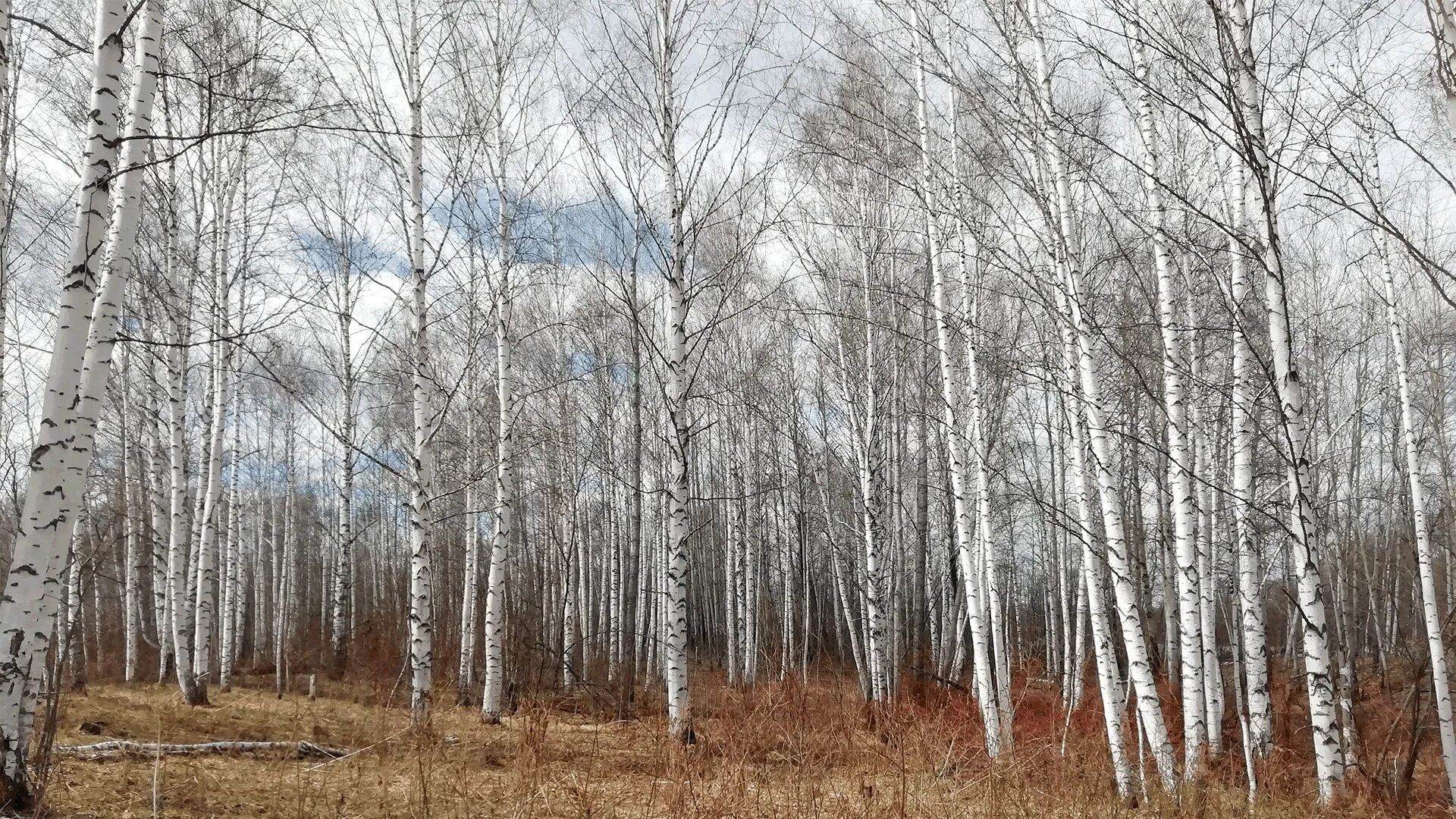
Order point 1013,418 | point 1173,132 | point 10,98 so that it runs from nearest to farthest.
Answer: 1. point 10,98
2. point 1173,132
3. point 1013,418

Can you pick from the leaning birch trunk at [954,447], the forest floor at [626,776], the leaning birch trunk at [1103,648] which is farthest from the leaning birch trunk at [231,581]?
the leaning birch trunk at [1103,648]

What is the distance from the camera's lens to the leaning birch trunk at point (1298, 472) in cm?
370

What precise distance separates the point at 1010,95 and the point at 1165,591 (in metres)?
8.65

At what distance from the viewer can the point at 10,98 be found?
7680mm

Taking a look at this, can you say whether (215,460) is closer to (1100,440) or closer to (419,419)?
(419,419)

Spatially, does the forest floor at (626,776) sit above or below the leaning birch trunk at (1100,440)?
below

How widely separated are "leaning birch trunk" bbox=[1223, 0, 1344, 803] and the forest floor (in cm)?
32

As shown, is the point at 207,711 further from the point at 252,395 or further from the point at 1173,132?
the point at 252,395

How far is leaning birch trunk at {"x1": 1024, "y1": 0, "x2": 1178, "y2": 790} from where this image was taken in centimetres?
461

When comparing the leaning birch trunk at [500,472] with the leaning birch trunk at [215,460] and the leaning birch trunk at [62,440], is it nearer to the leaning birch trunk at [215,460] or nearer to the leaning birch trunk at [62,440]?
the leaning birch trunk at [215,460]

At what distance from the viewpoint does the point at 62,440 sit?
360 centimetres

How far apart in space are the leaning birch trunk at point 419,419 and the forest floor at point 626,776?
762mm

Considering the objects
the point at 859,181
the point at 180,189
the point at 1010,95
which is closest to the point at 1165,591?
the point at 859,181

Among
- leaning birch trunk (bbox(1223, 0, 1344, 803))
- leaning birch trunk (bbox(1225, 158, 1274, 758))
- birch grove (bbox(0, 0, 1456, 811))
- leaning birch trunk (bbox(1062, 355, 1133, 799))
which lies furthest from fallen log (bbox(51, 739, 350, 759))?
leaning birch trunk (bbox(1225, 158, 1274, 758))
